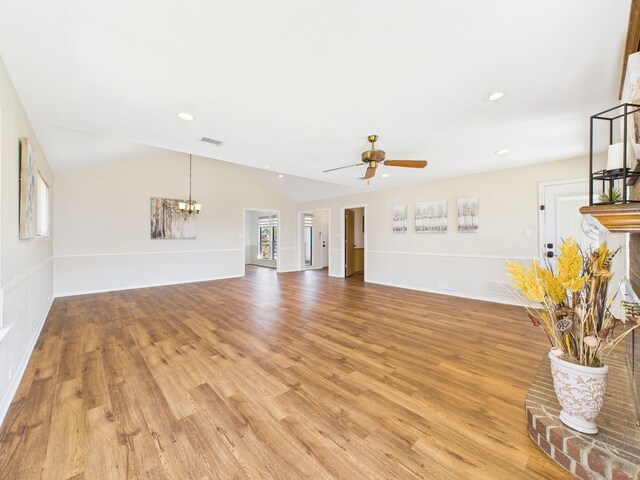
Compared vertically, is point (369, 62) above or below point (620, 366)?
above

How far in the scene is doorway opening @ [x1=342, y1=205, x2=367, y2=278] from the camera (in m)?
7.77

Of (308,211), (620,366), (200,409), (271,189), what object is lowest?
(200,409)

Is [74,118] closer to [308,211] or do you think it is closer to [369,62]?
[369,62]

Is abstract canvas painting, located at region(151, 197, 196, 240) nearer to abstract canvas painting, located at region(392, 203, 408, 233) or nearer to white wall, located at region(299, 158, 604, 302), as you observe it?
white wall, located at region(299, 158, 604, 302)

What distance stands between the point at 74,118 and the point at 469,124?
4.13 metres

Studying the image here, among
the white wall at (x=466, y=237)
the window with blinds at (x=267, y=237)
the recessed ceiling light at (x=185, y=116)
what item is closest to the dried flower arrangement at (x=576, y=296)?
the recessed ceiling light at (x=185, y=116)

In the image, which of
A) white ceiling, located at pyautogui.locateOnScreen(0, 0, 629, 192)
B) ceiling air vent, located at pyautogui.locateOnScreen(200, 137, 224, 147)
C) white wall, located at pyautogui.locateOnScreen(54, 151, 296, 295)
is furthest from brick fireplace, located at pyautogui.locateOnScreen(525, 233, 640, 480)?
white wall, located at pyautogui.locateOnScreen(54, 151, 296, 295)

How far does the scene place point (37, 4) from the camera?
140 cm

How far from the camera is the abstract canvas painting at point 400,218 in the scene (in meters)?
6.14

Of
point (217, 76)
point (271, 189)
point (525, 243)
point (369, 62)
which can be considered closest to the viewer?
point (369, 62)

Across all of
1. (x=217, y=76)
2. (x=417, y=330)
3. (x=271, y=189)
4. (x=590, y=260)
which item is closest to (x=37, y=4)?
(x=217, y=76)

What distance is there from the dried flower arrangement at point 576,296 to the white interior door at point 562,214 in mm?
3133

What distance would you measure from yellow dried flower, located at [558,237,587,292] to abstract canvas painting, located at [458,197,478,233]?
4047mm

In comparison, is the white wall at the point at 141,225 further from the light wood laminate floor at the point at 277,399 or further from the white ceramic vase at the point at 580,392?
the white ceramic vase at the point at 580,392
